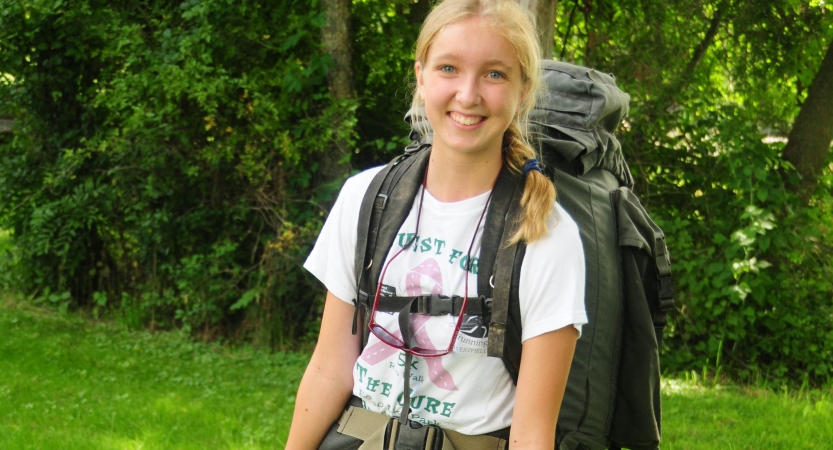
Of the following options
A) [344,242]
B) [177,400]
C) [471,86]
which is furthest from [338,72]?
[471,86]

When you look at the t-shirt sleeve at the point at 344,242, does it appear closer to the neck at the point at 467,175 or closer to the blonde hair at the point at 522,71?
the neck at the point at 467,175

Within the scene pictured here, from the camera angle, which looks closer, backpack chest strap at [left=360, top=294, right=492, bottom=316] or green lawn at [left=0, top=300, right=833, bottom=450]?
backpack chest strap at [left=360, top=294, right=492, bottom=316]

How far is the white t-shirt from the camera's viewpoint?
73.4 inches

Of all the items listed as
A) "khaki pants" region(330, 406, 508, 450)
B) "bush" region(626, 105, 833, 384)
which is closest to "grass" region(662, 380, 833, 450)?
"bush" region(626, 105, 833, 384)

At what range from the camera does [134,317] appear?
721 centimetres

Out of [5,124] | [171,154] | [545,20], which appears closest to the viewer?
[545,20]

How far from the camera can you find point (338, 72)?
21.2 ft

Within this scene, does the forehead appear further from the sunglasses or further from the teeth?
the sunglasses

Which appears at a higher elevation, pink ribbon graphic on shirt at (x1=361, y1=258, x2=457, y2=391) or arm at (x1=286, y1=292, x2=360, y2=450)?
pink ribbon graphic on shirt at (x1=361, y1=258, x2=457, y2=391)

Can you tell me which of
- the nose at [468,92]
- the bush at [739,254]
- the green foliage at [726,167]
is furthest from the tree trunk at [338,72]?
the nose at [468,92]

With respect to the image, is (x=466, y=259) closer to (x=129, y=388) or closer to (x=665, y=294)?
(x=665, y=294)

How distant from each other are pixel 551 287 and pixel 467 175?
36 centimetres

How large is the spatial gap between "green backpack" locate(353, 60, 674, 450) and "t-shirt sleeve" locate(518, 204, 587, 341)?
0.02 metres

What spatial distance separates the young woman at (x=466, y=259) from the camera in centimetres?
187
